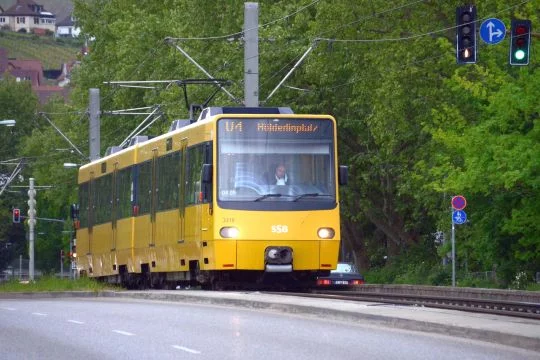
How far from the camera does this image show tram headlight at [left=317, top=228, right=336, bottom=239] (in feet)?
109

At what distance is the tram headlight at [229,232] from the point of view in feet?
108

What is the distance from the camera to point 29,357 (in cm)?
1733

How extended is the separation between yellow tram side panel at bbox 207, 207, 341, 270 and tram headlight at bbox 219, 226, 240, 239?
0.07 m

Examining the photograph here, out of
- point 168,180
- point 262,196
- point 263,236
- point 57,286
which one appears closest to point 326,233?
point 263,236

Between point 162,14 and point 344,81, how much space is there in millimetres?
26699

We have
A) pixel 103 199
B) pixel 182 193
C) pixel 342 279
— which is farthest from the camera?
pixel 342 279

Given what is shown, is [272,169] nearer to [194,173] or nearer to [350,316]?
[194,173]

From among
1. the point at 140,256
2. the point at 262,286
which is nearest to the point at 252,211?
the point at 262,286

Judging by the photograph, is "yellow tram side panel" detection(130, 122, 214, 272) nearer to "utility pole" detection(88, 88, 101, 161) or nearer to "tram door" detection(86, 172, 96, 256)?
"tram door" detection(86, 172, 96, 256)

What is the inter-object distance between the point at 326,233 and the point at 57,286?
12877mm

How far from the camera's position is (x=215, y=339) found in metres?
19.8

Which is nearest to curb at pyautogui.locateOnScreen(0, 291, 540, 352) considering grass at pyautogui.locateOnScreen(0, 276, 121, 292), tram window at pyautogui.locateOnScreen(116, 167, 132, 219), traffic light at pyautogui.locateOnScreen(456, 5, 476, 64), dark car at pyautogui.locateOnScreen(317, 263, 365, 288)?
grass at pyautogui.locateOnScreen(0, 276, 121, 292)

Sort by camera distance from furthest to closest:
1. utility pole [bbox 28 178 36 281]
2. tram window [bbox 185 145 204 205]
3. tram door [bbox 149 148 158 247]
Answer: utility pole [bbox 28 178 36 281] → tram door [bbox 149 148 158 247] → tram window [bbox 185 145 204 205]

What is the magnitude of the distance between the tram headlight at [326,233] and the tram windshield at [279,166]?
0.51 meters
